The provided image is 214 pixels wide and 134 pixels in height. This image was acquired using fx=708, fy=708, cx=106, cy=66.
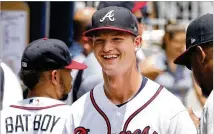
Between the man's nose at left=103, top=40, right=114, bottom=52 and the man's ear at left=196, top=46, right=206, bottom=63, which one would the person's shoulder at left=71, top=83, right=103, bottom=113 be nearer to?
the man's nose at left=103, top=40, right=114, bottom=52

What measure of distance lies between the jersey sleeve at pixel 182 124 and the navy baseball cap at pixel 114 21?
0.49m

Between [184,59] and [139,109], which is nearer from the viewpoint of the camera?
[139,109]

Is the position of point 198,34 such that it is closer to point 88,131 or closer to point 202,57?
point 202,57

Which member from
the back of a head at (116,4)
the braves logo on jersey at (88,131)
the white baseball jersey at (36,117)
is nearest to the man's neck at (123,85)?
the braves logo on jersey at (88,131)

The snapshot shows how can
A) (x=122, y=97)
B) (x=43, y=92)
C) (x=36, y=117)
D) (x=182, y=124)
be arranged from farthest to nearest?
1. (x=43, y=92)
2. (x=36, y=117)
3. (x=122, y=97)
4. (x=182, y=124)

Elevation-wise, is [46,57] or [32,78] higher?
[46,57]

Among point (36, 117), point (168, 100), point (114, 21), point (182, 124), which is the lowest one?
point (36, 117)

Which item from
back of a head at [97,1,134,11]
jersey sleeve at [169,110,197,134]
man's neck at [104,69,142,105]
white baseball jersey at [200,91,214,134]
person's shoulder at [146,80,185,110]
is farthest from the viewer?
back of a head at [97,1,134,11]

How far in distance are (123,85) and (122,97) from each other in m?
0.07

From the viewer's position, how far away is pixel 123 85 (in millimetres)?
3811

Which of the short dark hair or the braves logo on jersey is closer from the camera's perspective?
the braves logo on jersey

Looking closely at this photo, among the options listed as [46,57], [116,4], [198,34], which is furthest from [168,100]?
[116,4]

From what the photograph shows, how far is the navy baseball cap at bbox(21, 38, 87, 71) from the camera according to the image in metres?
4.53

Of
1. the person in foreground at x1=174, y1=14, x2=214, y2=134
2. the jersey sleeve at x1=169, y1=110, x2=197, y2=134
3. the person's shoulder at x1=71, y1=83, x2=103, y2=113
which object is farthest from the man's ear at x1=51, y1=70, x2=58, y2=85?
the jersey sleeve at x1=169, y1=110, x2=197, y2=134
